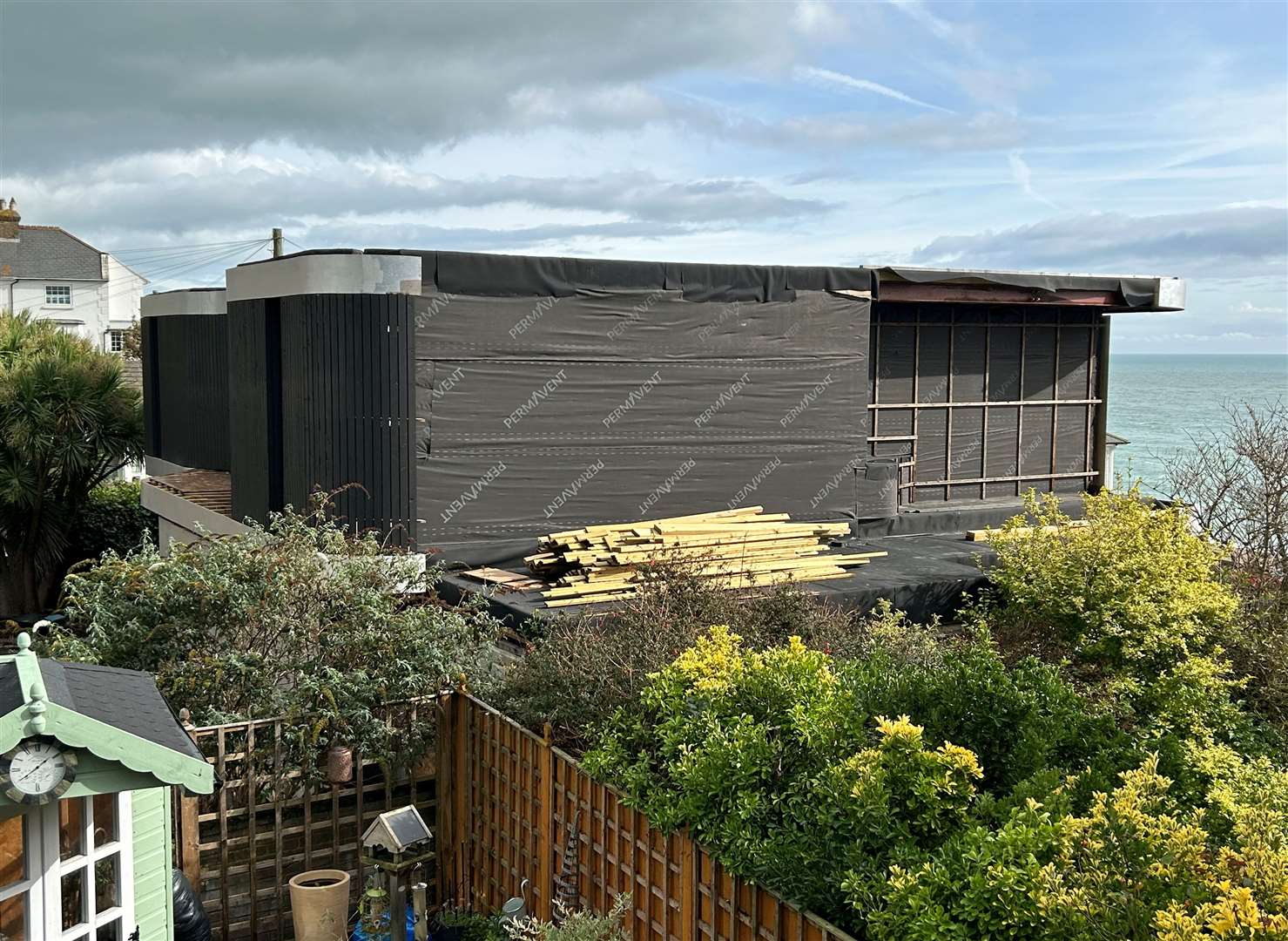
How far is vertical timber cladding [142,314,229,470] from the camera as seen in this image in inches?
787

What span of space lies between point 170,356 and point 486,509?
11784 millimetres

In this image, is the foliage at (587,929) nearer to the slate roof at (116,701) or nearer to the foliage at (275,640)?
the slate roof at (116,701)

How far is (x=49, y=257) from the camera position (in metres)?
53.6

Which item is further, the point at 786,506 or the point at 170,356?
the point at 170,356

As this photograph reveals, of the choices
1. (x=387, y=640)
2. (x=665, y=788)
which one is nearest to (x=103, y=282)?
(x=387, y=640)

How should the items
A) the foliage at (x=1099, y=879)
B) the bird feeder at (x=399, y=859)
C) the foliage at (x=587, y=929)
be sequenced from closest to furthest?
the foliage at (x=1099, y=879) < the foliage at (x=587, y=929) < the bird feeder at (x=399, y=859)

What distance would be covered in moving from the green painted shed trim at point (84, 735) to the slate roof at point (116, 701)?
62 mm

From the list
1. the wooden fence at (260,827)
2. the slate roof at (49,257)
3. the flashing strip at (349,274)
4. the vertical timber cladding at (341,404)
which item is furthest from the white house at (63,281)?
the wooden fence at (260,827)

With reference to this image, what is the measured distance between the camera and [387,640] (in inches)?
360

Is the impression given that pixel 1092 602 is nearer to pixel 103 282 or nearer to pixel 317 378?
pixel 317 378

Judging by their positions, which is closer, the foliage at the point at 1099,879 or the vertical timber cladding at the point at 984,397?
the foliage at the point at 1099,879

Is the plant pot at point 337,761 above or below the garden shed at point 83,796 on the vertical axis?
below

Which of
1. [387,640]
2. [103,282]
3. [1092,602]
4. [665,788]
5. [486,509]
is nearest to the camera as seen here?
[665,788]

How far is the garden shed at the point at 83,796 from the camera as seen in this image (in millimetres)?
4695
